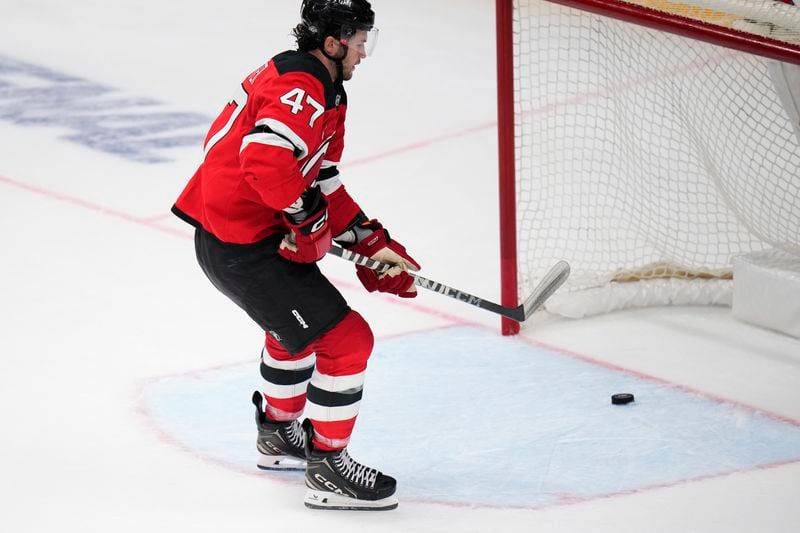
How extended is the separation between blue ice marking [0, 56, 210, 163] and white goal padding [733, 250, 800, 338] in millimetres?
2743

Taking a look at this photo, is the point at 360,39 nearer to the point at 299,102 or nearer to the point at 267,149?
the point at 299,102

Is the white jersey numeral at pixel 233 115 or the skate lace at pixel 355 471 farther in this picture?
the skate lace at pixel 355 471

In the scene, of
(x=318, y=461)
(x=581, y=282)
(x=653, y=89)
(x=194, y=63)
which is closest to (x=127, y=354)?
(x=318, y=461)

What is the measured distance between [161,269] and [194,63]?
3.09 meters

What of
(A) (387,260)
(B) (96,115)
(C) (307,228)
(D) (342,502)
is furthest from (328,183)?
(B) (96,115)

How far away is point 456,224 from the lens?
17.5ft

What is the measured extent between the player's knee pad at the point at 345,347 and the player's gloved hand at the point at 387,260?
0.16 metres

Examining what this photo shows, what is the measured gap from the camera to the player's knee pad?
9.89ft

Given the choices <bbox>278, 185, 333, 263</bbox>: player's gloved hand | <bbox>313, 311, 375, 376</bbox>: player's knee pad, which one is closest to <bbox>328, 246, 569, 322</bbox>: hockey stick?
<bbox>313, 311, 375, 376</bbox>: player's knee pad

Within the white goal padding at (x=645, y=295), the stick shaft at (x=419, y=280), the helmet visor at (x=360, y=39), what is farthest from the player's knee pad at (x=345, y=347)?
the white goal padding at (x=645, y=295)

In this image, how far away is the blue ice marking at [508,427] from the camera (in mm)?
3287

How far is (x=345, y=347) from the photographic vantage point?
302 cm

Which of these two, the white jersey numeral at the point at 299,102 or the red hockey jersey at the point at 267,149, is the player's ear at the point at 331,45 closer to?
the red hockey jersey at the point at 267,149

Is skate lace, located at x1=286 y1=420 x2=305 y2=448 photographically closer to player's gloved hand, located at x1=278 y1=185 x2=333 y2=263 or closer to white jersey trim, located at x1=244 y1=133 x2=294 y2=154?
player's gloved hand, located at x1=278 y1=185 x2=333 y2=263
